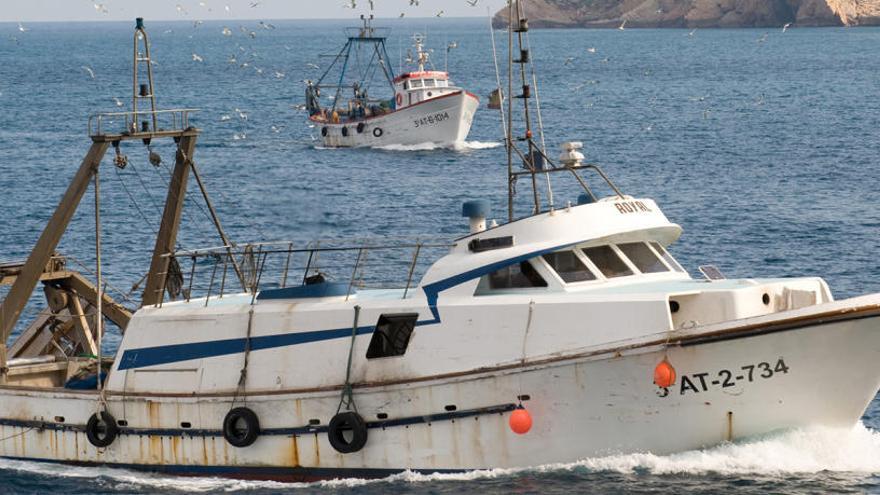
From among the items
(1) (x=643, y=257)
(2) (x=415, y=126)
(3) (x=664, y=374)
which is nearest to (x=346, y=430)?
(3) (x=664, y=374)

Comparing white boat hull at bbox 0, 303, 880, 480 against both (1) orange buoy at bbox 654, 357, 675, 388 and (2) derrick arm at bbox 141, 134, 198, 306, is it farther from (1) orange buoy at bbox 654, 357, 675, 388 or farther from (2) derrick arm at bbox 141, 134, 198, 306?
(2) derrick arm at bbox 141, 134, 198, 306

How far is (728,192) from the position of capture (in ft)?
186

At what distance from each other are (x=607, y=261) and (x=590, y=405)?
2.66m

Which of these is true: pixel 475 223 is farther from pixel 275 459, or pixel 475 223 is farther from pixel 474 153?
pixel 474 153

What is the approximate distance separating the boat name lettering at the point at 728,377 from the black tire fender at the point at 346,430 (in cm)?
449

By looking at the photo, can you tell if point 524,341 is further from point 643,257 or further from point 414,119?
point 414,119

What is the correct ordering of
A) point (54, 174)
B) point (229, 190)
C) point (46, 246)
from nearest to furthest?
point (46, 246)
point (229, 190)
point (54, 174)

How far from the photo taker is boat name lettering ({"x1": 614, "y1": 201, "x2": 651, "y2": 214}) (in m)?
22.6

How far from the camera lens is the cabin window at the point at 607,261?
22362mm

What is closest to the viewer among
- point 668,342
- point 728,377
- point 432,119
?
point 668,342

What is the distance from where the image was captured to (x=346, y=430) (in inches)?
866

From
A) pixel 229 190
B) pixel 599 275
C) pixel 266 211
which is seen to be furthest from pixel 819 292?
pixel 229 190

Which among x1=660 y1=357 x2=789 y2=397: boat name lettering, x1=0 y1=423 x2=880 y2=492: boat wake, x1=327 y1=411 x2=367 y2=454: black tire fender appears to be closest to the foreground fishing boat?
x1=327 y1=411 x2=367 y2=454: black tire fender

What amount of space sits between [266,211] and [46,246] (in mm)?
28937
